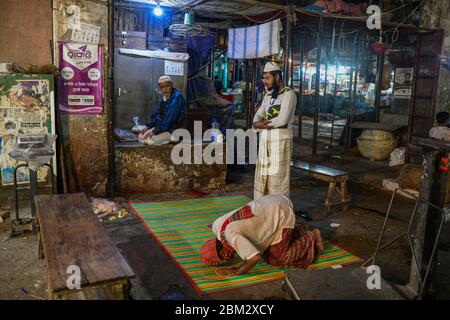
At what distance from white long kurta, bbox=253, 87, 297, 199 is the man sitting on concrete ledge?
2332 millimetres

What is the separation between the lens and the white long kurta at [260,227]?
4.42 meters

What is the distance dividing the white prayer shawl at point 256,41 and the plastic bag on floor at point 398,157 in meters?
4.56

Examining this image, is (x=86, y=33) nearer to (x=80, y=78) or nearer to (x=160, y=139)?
(x=80, y=78)

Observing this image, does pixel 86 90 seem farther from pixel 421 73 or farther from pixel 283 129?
pixel 421 73

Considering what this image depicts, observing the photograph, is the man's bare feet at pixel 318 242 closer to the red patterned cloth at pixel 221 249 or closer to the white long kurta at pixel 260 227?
the white long kurta at pixel 260 227

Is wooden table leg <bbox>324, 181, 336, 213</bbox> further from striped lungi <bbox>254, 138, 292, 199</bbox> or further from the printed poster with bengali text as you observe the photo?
the printed poster with bengali text

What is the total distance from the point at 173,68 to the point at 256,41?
293cm

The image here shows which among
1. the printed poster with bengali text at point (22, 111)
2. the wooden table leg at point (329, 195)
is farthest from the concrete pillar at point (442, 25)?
the printed poster with bengali text at point (22, 111)

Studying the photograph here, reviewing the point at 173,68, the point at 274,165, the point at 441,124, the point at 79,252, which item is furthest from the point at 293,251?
the point at 173,68

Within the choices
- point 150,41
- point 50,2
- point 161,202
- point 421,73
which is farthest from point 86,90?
point 421,73

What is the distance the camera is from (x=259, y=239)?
4.71 metres

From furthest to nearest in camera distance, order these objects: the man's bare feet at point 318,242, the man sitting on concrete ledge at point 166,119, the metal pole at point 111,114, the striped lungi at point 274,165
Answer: the man sitting on concrete ledge at point 166,119 < the metal pole at point 111,114 < the striped lungi at point 274,165 < the man's bare feet at point 318,242

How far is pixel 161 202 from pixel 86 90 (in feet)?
7.75

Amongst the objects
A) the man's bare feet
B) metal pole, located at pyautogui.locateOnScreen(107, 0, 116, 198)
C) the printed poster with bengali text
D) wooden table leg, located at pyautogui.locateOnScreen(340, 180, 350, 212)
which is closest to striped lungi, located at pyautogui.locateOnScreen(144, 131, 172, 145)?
metal pole, located at pyautogui.locateOnScreen(107, 0, 116, 198)
